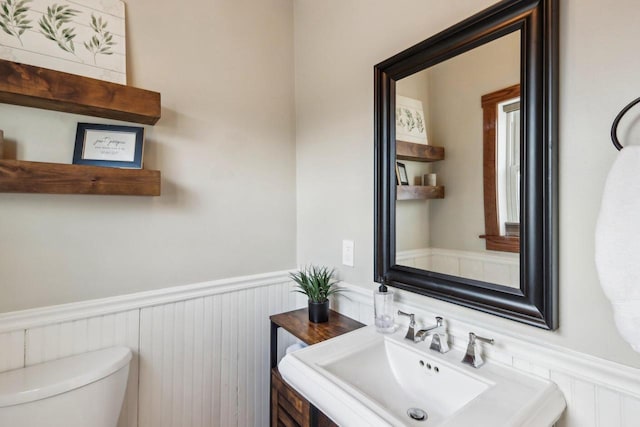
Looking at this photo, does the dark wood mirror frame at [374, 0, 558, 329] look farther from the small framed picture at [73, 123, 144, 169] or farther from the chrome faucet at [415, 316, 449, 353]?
the small framed picture at [73, 123, 144, 169]

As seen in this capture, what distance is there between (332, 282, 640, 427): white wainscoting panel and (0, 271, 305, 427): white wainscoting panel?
3.41 feet

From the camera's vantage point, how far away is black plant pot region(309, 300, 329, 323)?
53.7 inches

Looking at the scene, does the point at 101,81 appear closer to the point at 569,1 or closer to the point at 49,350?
the point at 49,350

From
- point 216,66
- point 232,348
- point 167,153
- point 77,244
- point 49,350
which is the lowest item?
point 232,348

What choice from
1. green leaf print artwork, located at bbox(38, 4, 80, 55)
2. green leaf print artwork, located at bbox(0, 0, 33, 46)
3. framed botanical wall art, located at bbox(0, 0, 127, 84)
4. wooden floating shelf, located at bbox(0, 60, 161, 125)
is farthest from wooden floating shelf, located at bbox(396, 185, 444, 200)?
green leaf print artwork, located at bbox(0, 0, 33, 46)

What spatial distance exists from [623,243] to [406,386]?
72 centimetres

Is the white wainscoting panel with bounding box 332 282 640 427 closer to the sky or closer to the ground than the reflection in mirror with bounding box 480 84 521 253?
closer to the ground

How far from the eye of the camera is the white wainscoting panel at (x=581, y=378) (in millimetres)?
705

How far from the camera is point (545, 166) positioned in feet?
2.59

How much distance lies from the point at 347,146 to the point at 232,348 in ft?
3.74

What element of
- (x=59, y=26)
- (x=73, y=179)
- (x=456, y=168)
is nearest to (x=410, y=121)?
(x=456, y=168)

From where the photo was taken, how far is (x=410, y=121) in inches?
46.2

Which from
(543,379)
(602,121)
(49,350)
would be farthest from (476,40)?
(49,350)

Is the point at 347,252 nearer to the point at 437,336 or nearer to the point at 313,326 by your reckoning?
the point at 313,326
